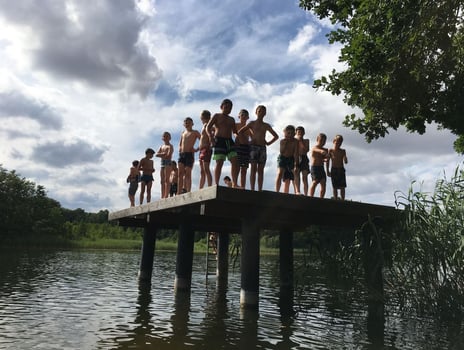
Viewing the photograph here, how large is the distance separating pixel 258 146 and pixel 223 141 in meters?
0.75

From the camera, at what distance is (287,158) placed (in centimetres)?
972

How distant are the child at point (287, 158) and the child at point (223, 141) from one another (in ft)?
4.46

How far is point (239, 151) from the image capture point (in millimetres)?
8930

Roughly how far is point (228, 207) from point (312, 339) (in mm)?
3107

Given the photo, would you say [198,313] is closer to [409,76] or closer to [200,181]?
[200,181]

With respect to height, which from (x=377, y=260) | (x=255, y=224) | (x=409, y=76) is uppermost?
(x=409, y=76)

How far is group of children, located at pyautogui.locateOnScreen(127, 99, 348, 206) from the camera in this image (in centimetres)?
883

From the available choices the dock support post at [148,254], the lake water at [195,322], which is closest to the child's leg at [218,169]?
the lake water at [195,322]

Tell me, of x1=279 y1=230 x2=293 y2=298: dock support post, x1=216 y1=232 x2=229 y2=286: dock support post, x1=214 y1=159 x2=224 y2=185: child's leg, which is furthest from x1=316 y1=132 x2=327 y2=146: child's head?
x1=216 y1=232 x2=229 y2=286: dock support post

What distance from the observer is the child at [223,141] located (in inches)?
345

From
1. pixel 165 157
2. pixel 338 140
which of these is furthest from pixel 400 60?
pixel 165 157

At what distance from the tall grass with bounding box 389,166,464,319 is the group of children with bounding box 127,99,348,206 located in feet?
7.75

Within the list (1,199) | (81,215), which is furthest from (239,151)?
(81,215)

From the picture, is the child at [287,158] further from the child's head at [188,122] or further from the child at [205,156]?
the child's head at [188,122]
